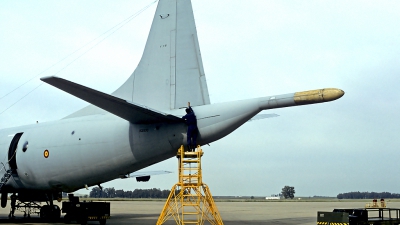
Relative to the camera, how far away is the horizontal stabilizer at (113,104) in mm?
16109

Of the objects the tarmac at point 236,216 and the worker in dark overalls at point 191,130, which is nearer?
the worker in dark overalls at point 191,130

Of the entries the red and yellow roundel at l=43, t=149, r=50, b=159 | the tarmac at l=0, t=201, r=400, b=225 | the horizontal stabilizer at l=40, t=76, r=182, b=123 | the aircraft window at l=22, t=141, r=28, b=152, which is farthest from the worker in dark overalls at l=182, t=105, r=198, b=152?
the aircraft window at l=22, t=141, r=28, b=152

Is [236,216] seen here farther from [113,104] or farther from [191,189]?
[113,104]

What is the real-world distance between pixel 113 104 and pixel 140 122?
2338mm

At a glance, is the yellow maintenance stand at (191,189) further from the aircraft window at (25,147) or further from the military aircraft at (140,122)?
the aircraft window at (25,147)

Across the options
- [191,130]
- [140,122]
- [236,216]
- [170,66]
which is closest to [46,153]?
[140,122]

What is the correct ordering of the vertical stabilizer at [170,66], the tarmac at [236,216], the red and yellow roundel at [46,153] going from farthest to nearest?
the tarmac at [236,216], the red and yellow roundel at [46,153], the vertical stabilizer at [170,66]

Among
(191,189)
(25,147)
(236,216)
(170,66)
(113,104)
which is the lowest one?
(236,216)

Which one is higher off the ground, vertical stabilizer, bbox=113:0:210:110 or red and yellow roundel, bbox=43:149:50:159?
vertical stabilizer, bbox=113:0:210:110

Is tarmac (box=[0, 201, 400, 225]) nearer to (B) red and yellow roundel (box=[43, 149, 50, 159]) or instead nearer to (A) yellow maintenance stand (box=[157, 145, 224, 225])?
(B) red and yellow roundel (box=[43, 149, 50, 159])

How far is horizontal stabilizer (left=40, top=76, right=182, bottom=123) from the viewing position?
52.9 ft

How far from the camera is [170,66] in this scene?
20797 mm

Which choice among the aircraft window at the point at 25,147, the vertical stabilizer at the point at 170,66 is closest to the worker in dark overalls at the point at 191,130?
the vertical stabilizer at the point at 170,66

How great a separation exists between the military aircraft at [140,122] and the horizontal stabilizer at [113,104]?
35 millimetres
